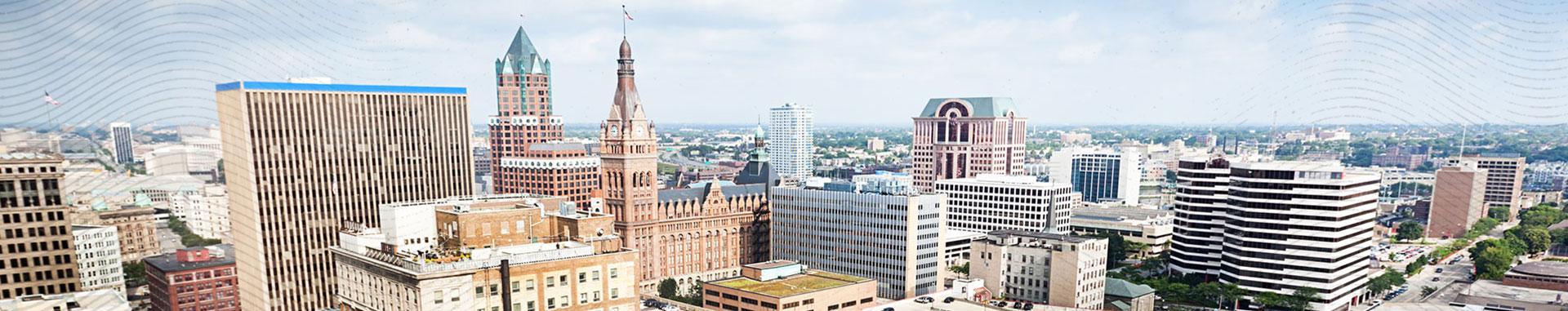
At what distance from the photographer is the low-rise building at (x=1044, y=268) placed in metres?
35.5

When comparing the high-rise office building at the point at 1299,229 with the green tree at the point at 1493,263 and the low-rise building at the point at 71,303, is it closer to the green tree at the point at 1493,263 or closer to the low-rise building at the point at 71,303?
the green tree at the point at 1493,263

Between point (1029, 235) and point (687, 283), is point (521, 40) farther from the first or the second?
point (1029, 235)

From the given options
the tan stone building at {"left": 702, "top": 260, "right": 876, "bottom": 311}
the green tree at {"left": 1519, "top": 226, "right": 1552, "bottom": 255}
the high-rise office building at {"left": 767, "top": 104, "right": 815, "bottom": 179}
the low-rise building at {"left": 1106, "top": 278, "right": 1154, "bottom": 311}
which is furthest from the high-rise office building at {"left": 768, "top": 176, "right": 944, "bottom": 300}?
the high-rise office building at {"left": 767, "top": 104, "right": 815, "bottom": 179}

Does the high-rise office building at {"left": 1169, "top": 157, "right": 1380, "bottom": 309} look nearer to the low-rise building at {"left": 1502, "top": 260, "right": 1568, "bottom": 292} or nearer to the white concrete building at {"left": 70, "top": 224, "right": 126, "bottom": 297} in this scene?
the low-rise building at {"left": 1502, "top": 260, "right": 1568, "bottom": 292}

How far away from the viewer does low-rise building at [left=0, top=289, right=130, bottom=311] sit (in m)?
18.2

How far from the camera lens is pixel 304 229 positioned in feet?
93.1

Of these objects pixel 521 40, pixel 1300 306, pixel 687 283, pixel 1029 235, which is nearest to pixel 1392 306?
pixel 1300 306

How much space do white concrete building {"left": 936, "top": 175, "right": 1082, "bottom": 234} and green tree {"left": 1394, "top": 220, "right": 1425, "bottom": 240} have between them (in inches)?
980

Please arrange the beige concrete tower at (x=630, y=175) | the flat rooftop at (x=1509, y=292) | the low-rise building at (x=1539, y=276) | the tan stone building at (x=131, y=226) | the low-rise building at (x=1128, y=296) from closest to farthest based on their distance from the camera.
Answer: the tan stone building at (x=131, y=226)
the low-rise building at (x=1128, y=296)
the flat rooftop at (x=1509, y=292)
the low-rise building at (x=1539, y=276)
the beige concrete tower at (x=630, y=175)

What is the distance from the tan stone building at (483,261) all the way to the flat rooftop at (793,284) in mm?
10973

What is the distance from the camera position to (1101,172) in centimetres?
8519

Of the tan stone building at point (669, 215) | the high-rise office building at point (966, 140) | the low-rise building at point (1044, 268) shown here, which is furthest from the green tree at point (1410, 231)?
the tan stone building at point (669, 215)

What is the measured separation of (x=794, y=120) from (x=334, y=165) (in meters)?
94.0

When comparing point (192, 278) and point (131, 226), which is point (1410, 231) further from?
point (131, 226)
